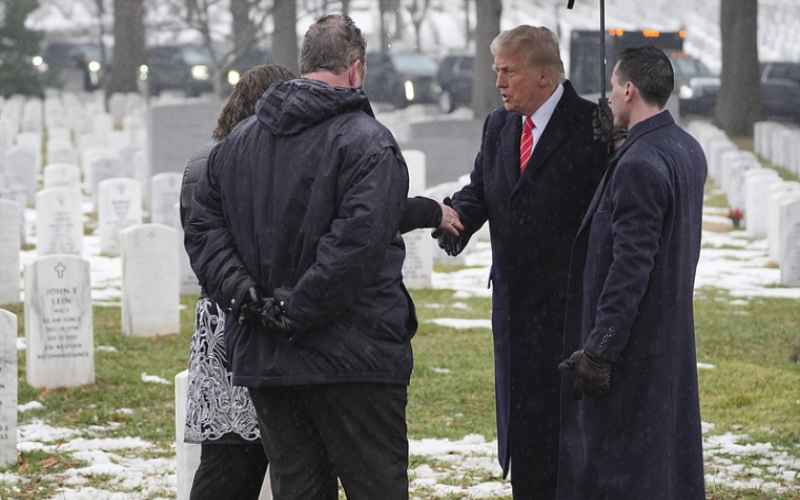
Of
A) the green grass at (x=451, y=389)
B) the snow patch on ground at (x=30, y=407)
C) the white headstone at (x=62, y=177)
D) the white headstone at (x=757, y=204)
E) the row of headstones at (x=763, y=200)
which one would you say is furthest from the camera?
the white headstone at (x=62, y=177)

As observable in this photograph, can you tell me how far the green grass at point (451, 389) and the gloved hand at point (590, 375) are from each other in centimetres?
219

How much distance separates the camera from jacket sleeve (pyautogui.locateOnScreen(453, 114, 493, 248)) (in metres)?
5.73

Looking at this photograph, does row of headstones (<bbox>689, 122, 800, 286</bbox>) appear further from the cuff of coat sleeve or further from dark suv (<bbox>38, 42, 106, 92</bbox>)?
dark suv (<bbox>38, 42, 106, 92</bbox>)

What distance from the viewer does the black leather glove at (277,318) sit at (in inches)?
181

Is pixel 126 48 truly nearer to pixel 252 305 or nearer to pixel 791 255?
pixel 791 255

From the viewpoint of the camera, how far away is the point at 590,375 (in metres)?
4.98

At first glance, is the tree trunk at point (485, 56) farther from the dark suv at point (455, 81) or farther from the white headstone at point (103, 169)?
the dark suv at point (455, 81)

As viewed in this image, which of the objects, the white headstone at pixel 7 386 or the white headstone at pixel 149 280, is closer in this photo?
the white headstone at pixel 7 386

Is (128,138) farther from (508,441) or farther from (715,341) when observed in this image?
(508,441)

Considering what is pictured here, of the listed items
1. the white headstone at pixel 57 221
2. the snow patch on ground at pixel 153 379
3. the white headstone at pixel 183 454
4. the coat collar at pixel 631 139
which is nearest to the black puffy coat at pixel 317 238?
the coat collar at pixel 631 139

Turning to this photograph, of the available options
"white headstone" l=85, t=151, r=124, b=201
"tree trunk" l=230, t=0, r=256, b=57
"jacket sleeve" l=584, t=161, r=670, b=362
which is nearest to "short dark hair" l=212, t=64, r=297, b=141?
"jacket sleeve" l=584, t=161, r=670, b=362

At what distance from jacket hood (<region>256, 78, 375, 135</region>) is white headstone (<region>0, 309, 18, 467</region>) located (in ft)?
10.9

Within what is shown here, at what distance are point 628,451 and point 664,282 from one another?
551 millimetres

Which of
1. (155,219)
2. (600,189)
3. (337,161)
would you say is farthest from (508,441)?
(155,219)
